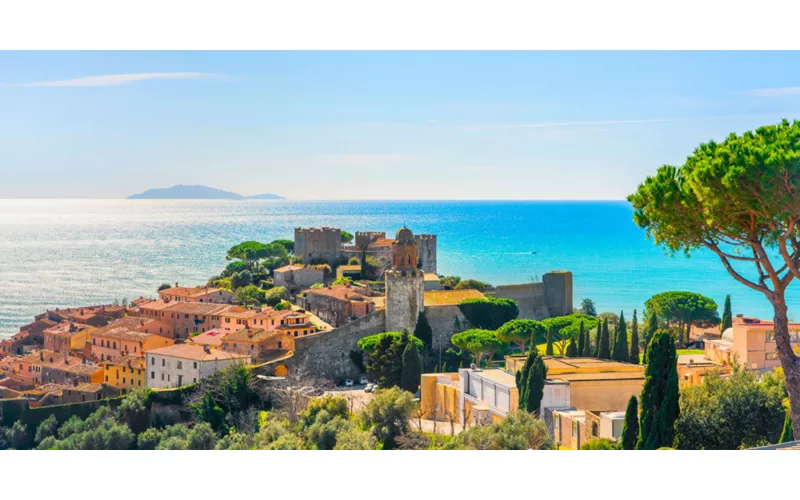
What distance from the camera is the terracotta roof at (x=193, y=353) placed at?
18.4 metres

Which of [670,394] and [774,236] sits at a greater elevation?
[774,236]

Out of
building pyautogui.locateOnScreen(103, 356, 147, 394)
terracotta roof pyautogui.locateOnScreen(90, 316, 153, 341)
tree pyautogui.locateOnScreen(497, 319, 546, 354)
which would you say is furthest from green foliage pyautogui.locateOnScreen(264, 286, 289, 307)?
tree pyautogui.locateOnScreen(497, 319, 546, 354)

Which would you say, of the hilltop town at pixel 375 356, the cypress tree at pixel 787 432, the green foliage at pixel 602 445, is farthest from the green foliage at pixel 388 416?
the cypress tree at pixel 787 432

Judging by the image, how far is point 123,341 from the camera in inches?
822

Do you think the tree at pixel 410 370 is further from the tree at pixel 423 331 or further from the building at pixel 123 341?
the building at pixel 123 341

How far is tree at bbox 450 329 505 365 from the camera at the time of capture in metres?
19.4

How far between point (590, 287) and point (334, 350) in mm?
35709

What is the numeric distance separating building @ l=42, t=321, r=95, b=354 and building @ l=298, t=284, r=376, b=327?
18.1 ft

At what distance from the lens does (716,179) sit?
8250mm

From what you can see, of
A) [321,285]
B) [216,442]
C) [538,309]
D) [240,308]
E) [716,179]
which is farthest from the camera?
[321,285]

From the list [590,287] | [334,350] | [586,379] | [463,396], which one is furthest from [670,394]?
[590,287]

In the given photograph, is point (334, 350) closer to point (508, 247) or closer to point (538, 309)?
point (538, 309)

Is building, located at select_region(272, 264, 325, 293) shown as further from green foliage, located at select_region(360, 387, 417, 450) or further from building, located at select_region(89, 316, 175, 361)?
green foliage, located at select_region(360, 387, 417, 450)

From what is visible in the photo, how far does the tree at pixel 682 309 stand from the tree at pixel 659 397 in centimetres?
1257
